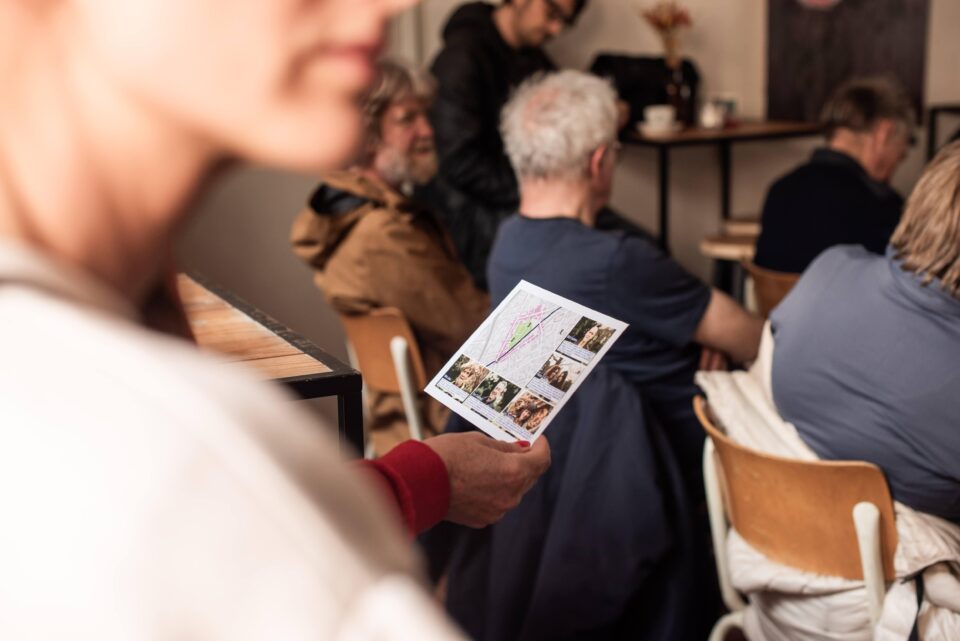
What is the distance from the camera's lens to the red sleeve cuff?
722mm

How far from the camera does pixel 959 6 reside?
13.9ft

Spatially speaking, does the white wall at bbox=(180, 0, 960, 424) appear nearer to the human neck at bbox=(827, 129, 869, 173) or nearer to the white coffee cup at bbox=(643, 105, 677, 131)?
the white coffee cup at bbox=(643, 105, 677, 131)

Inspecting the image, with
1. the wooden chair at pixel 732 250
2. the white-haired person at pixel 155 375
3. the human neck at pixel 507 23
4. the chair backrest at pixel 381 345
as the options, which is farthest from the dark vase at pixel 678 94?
the white-haired person at pixel 155 375

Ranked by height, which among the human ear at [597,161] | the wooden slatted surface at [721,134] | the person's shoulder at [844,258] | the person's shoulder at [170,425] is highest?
the person's shoulder at [170,425]

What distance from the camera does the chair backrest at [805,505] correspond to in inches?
56.8

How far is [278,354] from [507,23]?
2660 mm

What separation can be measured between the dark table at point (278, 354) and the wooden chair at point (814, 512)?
0.71 metres

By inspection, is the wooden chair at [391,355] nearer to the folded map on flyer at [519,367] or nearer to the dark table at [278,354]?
the dark table at [278,354]

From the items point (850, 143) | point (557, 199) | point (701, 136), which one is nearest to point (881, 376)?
point (557, 199)

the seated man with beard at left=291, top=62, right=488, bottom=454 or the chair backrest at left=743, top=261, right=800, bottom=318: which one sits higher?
the seated man with beard at left=291, top=62, right=488, bottom=454

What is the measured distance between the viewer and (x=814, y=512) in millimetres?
1496

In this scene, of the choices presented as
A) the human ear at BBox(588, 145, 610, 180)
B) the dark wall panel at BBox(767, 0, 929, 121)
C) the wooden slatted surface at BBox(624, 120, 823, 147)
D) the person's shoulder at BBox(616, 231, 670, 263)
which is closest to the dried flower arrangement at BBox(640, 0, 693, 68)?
the wooden slatted surface at BBox(624, 120, 823, 147)

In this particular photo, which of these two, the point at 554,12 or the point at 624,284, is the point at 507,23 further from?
the point at 624,284

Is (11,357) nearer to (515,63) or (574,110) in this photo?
(574,110)
